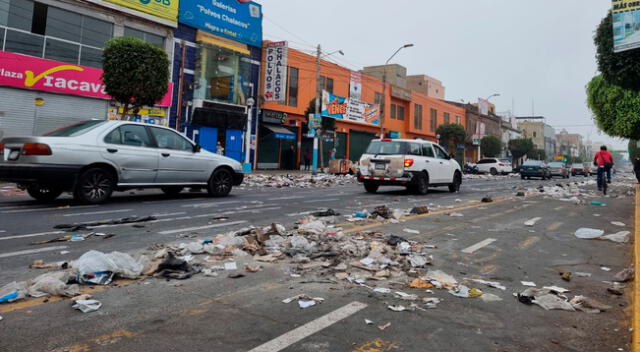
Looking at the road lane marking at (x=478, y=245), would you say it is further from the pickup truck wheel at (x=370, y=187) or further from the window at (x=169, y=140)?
the pickup truck wheel at (x=370, y=187)

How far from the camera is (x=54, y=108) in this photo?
742 inches

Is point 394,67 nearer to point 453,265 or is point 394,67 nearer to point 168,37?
point 168,37

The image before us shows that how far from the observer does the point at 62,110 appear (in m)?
19.1

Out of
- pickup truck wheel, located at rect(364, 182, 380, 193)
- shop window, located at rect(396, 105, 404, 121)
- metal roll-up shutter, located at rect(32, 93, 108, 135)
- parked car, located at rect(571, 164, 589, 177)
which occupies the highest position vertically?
shop window, located at rect(396, 105, 404, 121)

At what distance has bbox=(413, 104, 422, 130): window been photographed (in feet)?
153

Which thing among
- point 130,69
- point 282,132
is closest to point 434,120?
point 282,132

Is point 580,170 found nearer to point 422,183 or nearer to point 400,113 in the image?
point 400,113

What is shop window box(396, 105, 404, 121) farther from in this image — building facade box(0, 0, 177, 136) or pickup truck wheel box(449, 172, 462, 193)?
pickup truck wheel box(449, 172, 462, 193)

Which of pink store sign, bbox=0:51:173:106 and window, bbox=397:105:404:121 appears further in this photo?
window, bbox=397:105:404:121

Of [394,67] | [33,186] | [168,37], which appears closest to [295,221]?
[33,186]

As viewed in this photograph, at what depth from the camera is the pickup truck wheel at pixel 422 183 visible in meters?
13.3

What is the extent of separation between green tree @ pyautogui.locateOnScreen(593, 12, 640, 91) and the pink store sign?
16.8 m

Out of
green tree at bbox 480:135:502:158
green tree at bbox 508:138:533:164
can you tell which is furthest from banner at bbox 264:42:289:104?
green tree at bbox 508:138:533:164

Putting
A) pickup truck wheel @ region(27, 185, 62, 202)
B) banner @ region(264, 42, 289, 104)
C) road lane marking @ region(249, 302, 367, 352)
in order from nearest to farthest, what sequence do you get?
road lane marking @ region(249, 302, 367, 352), pickup truck wheel @ region(27, 185, 62, 202), banner @ region(264, 42, 289, 104)
